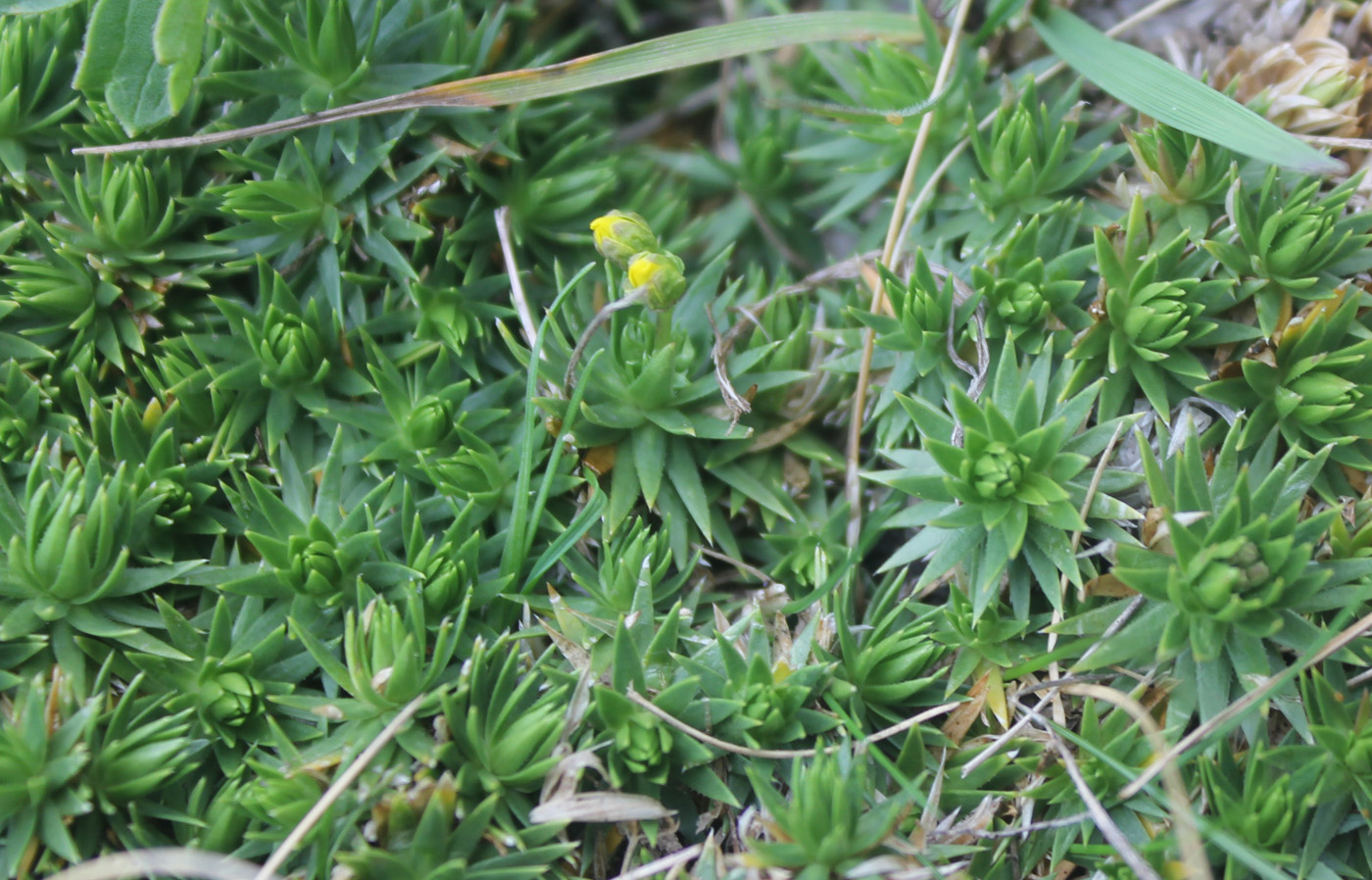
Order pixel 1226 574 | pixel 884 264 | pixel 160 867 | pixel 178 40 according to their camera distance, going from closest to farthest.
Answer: pixel 160 867 < pixel 1226 574 < pixel 178 40 < pixel 884 264

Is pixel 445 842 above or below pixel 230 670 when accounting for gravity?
below

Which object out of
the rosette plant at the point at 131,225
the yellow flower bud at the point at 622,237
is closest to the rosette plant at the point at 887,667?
the yellow flower bud at the point at 622,237

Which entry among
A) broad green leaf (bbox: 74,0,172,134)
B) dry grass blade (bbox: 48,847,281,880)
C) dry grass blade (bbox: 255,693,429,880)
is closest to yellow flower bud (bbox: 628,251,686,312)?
dry grass blade (bbox: 255,693,429,880)

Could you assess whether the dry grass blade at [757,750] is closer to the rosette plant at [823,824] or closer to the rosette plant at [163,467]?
the rosette plant at [823,824]

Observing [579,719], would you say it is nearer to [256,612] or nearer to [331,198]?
[256,612]

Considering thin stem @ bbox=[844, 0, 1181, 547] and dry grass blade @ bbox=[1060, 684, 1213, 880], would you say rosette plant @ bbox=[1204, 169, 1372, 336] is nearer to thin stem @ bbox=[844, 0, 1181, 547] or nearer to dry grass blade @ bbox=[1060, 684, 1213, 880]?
thin stem @ bbox=[844, 0, 1181, 547]

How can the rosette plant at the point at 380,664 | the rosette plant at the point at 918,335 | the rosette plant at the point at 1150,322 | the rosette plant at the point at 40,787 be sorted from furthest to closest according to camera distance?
the rosette plant at the point at 918,335 < the rosette plant at the point at 1150,322 < the rosette plant at the point at 380,664 < the rosette plant at the point at 40,787

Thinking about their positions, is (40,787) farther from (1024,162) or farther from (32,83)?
(1024,162)

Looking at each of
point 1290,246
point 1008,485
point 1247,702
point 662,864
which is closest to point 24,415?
point 662,864

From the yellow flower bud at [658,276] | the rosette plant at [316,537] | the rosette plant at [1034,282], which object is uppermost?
the yellow flower bud at [658,276]
